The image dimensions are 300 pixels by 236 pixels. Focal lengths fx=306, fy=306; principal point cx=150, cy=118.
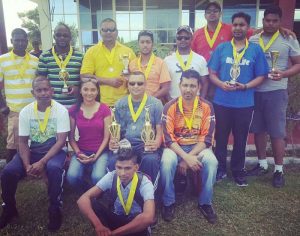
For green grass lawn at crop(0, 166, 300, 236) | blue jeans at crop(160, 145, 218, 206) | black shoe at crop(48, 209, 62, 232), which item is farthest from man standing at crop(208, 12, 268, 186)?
black shoe at crop(48, 209, 62, 232)

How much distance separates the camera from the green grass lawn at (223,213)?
11.4 feet

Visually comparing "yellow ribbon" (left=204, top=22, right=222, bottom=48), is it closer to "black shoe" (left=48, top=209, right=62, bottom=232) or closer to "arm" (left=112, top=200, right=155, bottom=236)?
"arm" (left=112, top=200, right=155, bottom=236)

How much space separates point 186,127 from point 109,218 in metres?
1.57

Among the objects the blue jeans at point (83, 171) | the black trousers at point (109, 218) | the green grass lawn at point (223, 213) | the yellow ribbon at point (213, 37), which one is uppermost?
the yellow ribbon at point (213, 37)

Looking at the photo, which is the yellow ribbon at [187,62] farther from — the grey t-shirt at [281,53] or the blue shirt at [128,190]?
the blue shirt at [128,190]

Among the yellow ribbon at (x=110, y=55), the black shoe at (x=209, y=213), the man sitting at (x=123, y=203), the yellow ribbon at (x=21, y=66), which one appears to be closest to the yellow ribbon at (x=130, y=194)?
the man sitting at (x=123, y=203)

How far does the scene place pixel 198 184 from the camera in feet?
13.7

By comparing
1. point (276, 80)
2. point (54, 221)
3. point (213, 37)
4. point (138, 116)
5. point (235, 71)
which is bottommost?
point (54, 221)

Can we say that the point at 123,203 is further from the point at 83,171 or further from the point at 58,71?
the point at 58,71

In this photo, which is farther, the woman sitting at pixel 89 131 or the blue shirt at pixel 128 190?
the woman sitting at pixel 89 131

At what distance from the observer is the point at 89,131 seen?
4.03m

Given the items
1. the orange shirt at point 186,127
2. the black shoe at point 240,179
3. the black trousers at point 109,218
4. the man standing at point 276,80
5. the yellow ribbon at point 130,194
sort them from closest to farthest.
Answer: the black trousers at point 109,218 < the yellow ribbon at point 130,194 < the orange shirt at point 186,127 < the man standing at point 276,80 < the black shoe at point 240,179

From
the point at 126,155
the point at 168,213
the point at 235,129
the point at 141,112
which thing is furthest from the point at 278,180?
the point at 126,155

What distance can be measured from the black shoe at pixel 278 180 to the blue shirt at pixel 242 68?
114cm
